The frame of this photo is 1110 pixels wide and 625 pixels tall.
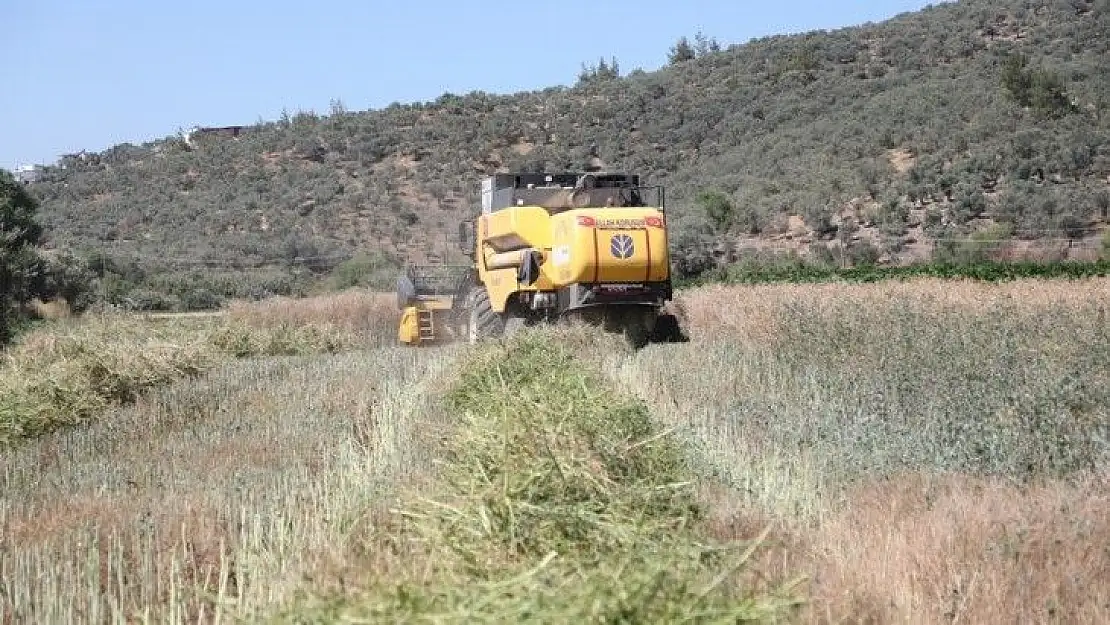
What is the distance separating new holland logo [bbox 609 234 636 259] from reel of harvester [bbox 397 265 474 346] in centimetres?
433

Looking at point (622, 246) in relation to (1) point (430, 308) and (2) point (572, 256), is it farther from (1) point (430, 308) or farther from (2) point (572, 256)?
(1) point (430, 308)

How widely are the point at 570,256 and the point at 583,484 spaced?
411 inches

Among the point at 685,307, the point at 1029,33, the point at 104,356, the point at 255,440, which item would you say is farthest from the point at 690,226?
the point at 255,440

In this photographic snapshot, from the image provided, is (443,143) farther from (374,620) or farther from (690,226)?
(374,620)

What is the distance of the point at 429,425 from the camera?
8680 mm

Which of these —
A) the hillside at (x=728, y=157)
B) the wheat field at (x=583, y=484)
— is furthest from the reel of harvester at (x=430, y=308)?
the hillside at (x=728, y=157)

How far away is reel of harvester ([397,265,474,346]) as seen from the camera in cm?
1983

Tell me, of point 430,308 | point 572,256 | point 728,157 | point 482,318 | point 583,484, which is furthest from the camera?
point 728,157

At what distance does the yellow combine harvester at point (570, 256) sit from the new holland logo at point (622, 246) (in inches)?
0.5

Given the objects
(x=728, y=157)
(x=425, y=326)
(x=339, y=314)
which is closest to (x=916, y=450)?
(x=425, y=326)

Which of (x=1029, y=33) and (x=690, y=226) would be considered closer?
(x=690, y=226)

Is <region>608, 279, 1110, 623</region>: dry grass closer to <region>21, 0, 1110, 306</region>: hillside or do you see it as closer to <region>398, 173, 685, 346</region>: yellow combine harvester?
<region>398, 173, 685, 346</region>: yellow combine harvester

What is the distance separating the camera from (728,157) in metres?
49.7

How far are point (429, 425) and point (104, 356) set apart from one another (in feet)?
19.3
